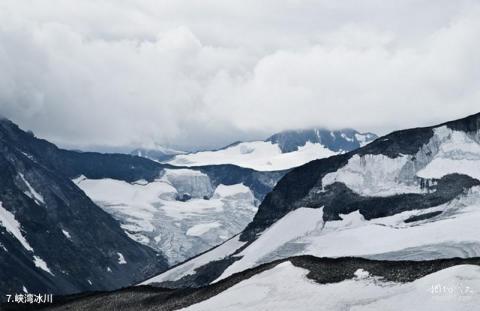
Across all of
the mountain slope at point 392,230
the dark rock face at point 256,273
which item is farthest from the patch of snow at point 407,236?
the dark rock face at point 256,273

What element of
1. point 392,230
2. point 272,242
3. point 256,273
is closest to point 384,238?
point 392,230

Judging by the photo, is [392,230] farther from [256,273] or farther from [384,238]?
[256,273]

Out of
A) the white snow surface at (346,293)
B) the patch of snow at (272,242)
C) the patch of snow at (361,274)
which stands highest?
the patch of snow at (361,274)

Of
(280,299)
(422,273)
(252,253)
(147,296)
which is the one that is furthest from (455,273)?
(252,253)

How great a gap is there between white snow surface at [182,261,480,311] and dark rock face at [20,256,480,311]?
1.56m

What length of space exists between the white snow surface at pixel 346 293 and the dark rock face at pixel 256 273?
5.13 ft

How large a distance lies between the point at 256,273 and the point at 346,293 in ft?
45.9

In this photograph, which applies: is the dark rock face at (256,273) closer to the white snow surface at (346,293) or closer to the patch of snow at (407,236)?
the white snow surface at (346,293)

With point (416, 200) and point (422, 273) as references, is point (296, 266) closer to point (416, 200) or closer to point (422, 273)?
point (422, 273)

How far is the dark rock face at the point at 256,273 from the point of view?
62375 millimetres

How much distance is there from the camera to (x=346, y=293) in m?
60.1

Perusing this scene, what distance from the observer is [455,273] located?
5600 centimetres

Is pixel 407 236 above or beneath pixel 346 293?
beneath

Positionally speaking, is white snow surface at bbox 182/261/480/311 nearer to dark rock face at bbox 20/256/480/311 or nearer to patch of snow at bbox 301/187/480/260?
dark rock face at bbox 20/256/480/311
